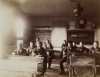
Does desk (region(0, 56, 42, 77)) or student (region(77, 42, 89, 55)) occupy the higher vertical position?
student (region(77, 42, 89, 55))

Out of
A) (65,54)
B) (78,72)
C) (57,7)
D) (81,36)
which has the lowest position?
(78,72)

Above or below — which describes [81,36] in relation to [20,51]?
above

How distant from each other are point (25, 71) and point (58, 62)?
267 millimetres

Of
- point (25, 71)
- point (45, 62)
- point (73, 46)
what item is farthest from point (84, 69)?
point (25, 71)

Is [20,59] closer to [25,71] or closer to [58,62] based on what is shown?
[25,71]

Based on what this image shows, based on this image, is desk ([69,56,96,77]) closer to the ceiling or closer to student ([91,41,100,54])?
student ([91,41,100,54])

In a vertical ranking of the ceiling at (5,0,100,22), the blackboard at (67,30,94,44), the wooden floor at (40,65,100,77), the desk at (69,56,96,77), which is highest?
the ceiling at (5,0,100,22)

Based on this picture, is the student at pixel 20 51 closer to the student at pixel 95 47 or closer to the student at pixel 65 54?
the student at pixel 65 54

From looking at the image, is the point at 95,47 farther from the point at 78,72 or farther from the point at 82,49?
the point at 78,72

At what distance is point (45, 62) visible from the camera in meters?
1.71

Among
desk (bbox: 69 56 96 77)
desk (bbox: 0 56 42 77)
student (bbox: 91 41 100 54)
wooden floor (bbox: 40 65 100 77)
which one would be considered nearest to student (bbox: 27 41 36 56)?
desk (bbox: 0 56 42 77)

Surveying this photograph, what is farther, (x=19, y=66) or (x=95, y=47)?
(x=19, y=66)

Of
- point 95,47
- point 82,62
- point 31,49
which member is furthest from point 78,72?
point 31,49

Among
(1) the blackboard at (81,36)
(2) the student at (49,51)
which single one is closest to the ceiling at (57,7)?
(1) the blackboard at (81,36)
